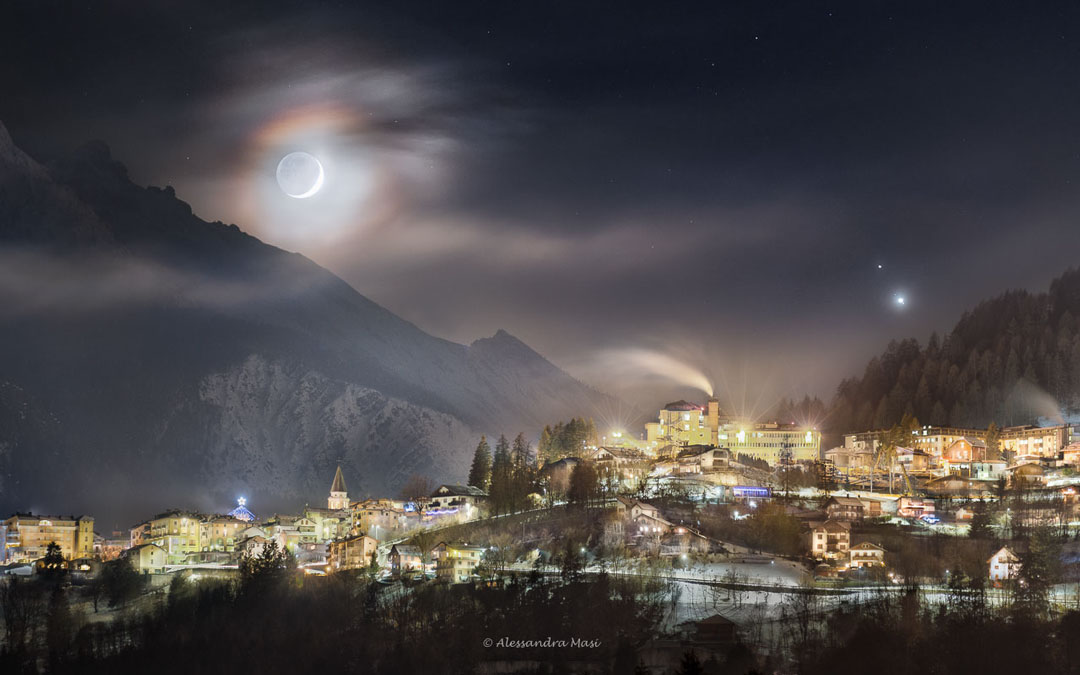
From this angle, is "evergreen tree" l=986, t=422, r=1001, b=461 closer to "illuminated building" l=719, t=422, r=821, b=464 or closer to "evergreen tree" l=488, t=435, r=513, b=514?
"illuminated building" l=719, t=422, r=821, b=464

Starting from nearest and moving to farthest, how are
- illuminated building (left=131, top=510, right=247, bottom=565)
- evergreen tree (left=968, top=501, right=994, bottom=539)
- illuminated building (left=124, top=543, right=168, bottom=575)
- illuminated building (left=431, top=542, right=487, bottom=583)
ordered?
illuminated building (left=431, top=542, right=487, bottom=583), evergreen tree (left=968, top=501, right=994, bottom=539), illuminated building (left=124, top=543, right=168, bottom=575), illuminated building (left=131, top=510, right=247, bottom=565)

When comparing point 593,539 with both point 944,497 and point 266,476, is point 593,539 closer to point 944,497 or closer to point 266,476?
point 944,497

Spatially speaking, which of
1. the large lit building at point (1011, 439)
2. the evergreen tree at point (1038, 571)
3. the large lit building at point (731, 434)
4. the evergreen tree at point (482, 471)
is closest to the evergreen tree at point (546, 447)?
the evergreen tree at point (482, 471)

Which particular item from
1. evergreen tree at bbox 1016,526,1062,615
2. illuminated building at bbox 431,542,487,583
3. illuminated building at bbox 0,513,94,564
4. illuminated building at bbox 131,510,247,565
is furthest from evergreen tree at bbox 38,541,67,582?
evergreen tree at bbox 1016,526,1062,615

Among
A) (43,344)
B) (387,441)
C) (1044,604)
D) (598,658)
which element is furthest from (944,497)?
(43,344)

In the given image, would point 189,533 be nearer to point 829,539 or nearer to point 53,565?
point 53,565

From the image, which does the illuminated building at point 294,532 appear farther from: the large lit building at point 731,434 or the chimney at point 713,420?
the chimney at point 713,420
